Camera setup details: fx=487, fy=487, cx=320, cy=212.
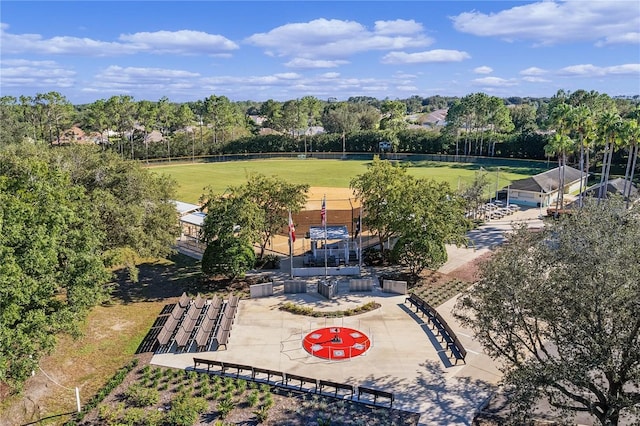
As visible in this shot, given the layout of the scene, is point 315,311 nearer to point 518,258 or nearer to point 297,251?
point 297,251

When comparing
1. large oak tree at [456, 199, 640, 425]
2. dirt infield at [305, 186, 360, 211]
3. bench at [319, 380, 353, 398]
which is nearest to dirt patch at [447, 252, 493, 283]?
dirt infield at [305, 186, 360, 211]

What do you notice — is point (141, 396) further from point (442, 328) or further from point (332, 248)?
point (332, 248)

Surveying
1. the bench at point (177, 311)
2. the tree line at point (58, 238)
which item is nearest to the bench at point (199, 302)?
the bench at point (177, 311)

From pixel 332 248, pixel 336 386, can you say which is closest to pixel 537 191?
pixel 332 248

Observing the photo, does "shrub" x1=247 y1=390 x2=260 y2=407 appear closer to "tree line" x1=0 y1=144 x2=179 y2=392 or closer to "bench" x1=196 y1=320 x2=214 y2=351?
"bench" x1=196 y1=320 x2=214 y2=351

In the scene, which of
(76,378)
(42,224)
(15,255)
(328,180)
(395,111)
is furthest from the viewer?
(395,111)

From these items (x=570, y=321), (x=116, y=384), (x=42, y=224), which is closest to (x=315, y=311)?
(x=116, y=384)

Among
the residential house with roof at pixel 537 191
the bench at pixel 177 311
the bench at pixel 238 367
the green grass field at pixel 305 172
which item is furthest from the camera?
the green grass field at pixel 305 172

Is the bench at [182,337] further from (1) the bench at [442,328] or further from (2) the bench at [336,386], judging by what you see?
(1) the bench at [442,328]
